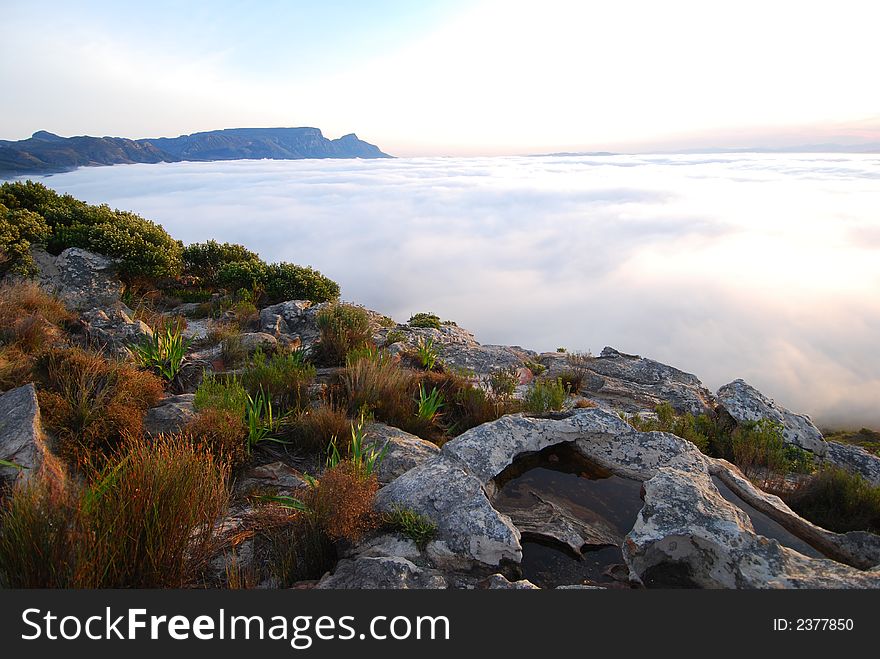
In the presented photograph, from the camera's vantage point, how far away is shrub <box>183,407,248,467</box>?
4945mm

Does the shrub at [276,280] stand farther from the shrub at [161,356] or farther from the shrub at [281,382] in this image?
the shrub at [281,382]

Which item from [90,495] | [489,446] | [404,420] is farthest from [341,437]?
[90,495]

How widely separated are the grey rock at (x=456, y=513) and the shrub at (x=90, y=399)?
9.60 feet

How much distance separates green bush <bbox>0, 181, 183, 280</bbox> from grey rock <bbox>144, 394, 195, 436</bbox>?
33.9 ft

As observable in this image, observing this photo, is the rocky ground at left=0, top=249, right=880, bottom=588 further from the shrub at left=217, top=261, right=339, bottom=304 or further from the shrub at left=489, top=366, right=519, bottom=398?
the shrub at left=217, top=261, right=339, bottom=304

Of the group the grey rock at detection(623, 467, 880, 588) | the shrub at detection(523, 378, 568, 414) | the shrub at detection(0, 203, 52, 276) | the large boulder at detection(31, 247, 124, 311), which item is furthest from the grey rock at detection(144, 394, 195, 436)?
the shrub at detection(0, 203, 52, 276)

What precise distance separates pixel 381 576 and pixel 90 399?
3954 millimetres

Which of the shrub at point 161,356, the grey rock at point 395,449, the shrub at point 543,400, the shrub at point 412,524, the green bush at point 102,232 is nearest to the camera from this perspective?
the shrub at point 412,524

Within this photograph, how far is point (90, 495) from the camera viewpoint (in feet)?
10.4

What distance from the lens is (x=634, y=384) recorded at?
12375 mm

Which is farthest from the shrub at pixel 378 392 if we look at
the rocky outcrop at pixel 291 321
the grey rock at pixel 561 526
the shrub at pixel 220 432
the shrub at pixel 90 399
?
the rocky outcrop at pixel 291 321

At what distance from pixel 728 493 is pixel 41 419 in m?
6.84

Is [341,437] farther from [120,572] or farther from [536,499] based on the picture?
[120,572]

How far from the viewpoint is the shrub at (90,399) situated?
183 inches
